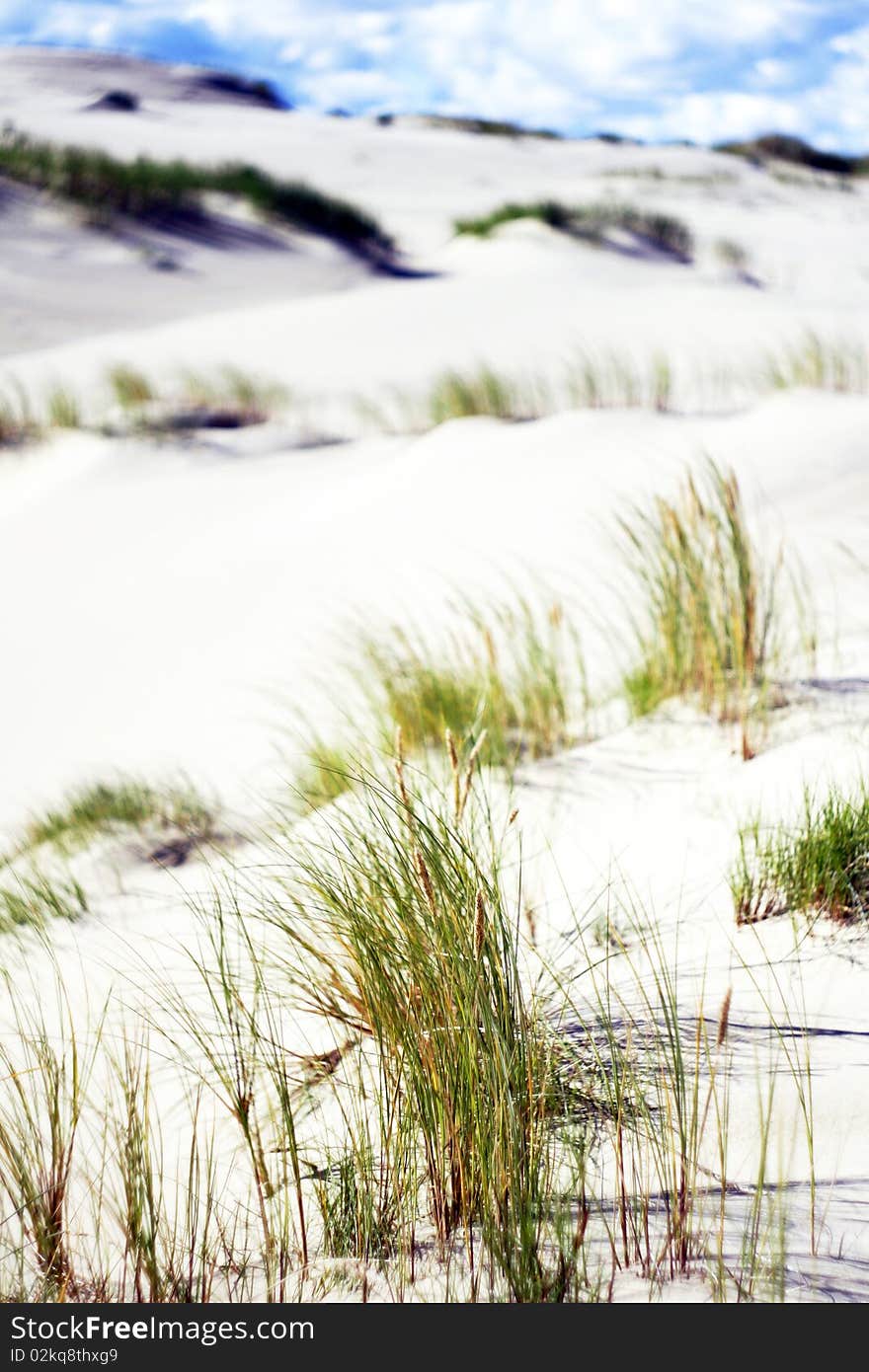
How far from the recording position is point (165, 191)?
1323cm

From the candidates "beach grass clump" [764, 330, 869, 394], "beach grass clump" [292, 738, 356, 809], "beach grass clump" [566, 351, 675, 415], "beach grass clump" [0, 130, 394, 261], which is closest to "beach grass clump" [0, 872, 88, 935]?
"beach grass clump" [292, 738, 356, 809]

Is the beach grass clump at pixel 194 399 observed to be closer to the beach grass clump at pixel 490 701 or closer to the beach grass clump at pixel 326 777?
the beach grass clump at pixel 490 701

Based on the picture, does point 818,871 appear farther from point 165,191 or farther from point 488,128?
point 488,128

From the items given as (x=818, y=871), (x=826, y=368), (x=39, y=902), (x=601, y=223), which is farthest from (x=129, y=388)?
(x=601, y=223)

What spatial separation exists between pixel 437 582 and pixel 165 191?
11569 millimetres

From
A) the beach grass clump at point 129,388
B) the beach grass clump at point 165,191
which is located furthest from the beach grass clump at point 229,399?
the beach grass clump at point 165,191

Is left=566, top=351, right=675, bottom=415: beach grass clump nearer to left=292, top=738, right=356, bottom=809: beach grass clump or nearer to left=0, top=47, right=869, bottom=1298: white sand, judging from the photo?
left=0, top=47, right=869, bottom=1298: white sand

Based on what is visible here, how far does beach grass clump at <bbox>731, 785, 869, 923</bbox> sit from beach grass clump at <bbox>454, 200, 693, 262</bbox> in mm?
12909

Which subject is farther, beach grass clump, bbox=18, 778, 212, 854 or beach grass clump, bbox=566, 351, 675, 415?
beach grass clump, bbox=566, 351, 675, 415

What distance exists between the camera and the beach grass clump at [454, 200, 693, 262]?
1338 centimetres

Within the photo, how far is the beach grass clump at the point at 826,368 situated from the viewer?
573 cm

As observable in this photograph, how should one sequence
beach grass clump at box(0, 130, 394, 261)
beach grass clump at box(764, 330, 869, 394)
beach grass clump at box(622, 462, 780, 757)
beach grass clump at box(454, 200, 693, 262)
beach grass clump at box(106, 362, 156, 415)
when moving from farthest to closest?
1. beach grass clump at box(454, 200, 693, 262)
2. beach grass clump at box(0, 130, 394, 261)
3. beach grass clump at box(106, 362, 156, 415)
4. beach grass clump at box(764, 330, 869, 394)
5. beach grass clump at box(622, 462, 780, 757)

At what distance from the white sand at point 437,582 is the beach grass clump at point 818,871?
0.16ft
